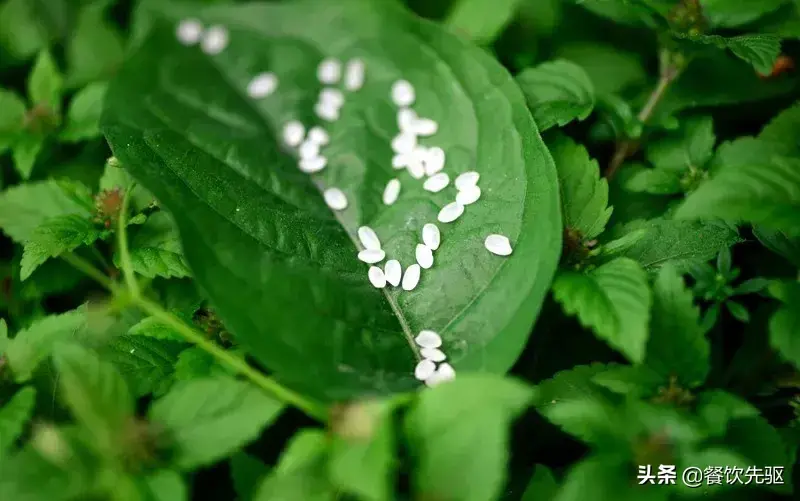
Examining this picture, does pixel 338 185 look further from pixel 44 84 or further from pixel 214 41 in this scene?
pixel 44 84

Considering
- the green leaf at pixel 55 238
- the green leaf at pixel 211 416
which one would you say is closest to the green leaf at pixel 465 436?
the green leaf at pixel 211 416

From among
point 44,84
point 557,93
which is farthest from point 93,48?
point 557,93

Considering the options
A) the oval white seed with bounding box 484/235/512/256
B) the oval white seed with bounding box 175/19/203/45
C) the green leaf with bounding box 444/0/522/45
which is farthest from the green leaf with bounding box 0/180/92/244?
the green leaf with bounding box 444/0/522/45

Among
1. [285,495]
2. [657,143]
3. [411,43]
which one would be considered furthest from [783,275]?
[285,495]

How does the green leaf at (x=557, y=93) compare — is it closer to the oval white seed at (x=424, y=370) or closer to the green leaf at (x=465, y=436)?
the oval white seed at (x=424, y=370)

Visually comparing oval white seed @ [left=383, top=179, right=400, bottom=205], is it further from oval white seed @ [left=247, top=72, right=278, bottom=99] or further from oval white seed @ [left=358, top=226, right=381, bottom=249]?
oval white seed @ [left=247, top=72, right=278, bottom=99]

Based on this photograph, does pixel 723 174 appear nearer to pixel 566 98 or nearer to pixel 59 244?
pixel 566 98

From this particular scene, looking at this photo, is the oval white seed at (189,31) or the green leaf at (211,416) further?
the oval white seed at (189,31)

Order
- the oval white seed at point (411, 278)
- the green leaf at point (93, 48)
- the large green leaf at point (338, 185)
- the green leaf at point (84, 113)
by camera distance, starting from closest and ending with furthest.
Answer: the large green leaf at point (338, 185) < the oval white seed at point (411, 278) < the green leaf at point (84, 113) < the green leaf at point (93, 48)
